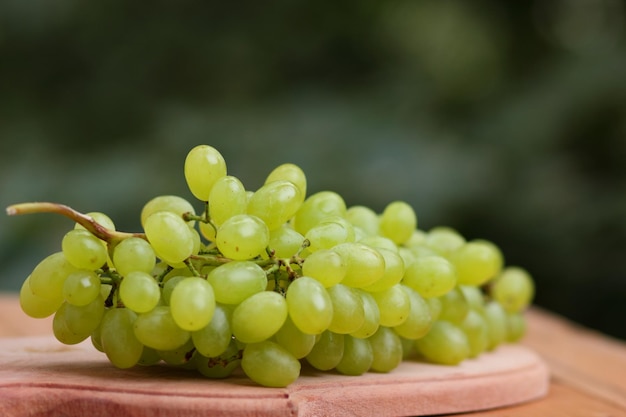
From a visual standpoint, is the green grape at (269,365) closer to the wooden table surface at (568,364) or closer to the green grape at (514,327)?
the wooden table surface at (568,364)

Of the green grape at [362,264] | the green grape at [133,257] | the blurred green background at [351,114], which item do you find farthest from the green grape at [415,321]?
the blurred green background at [351,114]

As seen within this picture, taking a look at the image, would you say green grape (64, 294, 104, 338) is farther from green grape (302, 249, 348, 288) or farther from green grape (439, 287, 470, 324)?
green grape (439, 287, 470, 324)

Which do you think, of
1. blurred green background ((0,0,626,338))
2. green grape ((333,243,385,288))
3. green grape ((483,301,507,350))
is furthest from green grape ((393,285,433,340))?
blurred green background ((0,0,626,338))

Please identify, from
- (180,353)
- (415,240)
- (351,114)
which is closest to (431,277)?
(415,240)

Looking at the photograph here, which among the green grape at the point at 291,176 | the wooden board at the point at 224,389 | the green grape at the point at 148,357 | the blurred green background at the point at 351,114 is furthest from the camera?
the blurred green background at the point at 351,114

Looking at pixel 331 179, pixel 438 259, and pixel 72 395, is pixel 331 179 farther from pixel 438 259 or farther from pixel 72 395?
pixel 72 395
